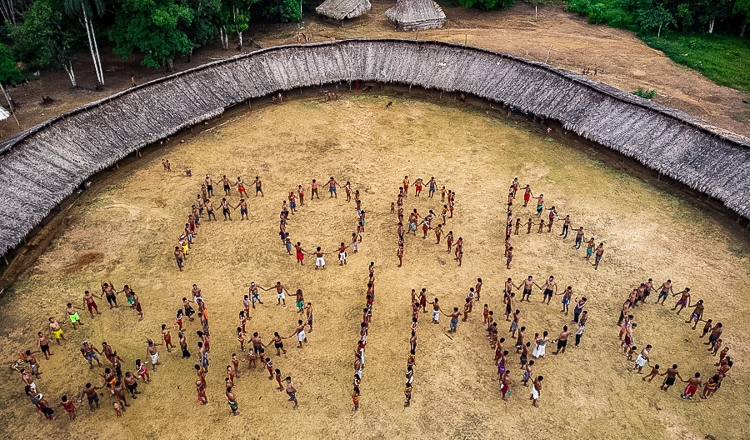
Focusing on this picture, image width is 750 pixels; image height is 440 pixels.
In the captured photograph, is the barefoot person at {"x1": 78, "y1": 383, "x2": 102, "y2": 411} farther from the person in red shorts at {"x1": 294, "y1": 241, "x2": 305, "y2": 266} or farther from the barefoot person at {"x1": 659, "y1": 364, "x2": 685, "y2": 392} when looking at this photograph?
the barefoot person at {"x1": 659, "y1": 364, "x2": 685, "y2": 392}

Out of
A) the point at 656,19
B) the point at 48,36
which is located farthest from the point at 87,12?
the point at 656,19

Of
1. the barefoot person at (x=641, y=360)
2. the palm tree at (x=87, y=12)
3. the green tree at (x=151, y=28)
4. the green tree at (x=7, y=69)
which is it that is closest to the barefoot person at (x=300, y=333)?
the barefoot person at (x=641, y=360)

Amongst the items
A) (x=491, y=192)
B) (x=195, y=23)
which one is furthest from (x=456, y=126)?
(x=195, y=23)

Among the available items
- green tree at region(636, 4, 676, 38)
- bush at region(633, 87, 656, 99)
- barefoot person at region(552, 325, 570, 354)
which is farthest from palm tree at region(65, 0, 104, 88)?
green tree at region(636, 4, 676, 38)

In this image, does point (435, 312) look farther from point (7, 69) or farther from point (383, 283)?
point (7, 69)

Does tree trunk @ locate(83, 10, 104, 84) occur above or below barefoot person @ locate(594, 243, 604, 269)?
above

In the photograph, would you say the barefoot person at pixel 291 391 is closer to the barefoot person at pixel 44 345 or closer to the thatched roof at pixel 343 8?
the barefoot person at pixel 44 345
